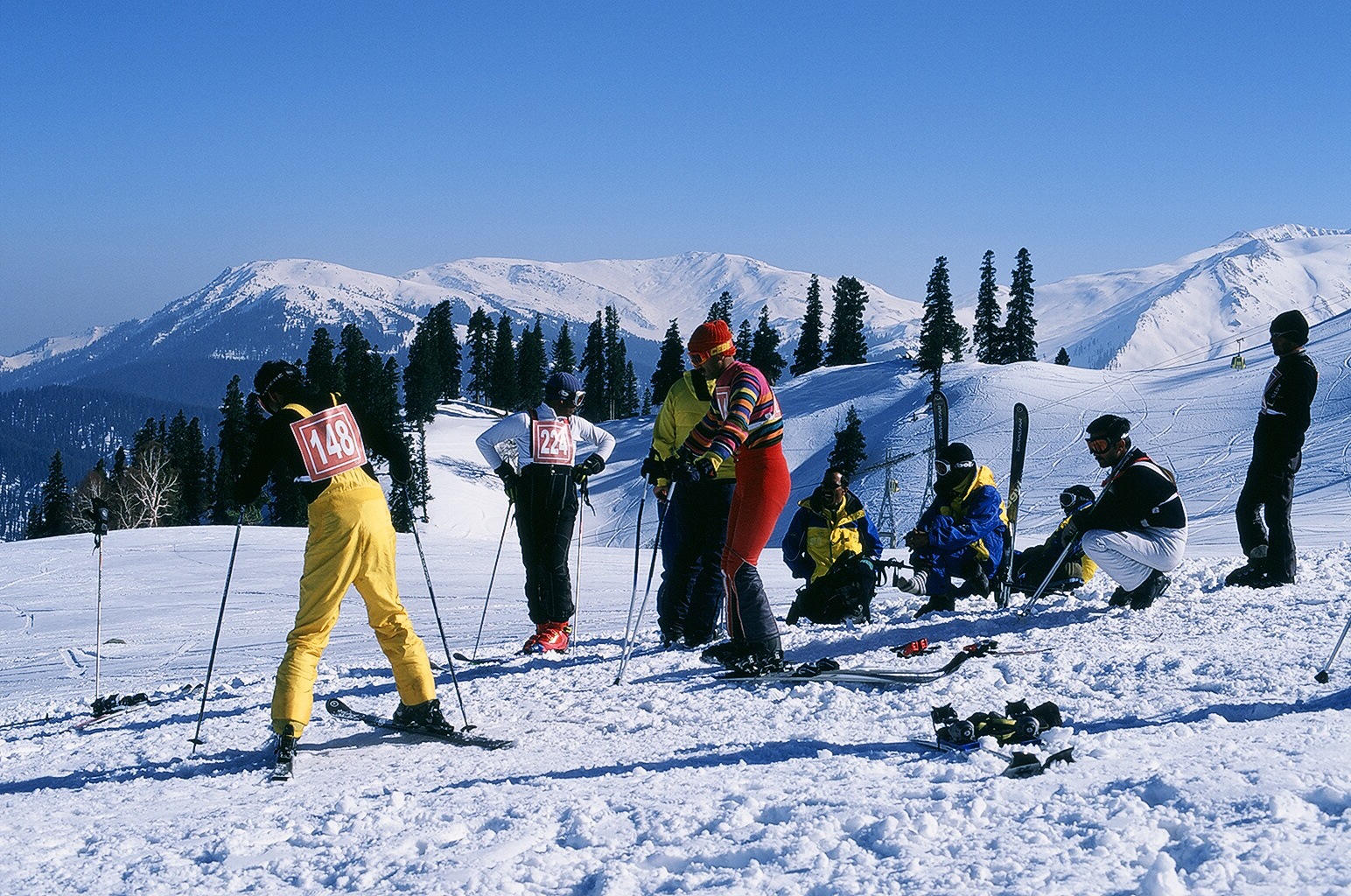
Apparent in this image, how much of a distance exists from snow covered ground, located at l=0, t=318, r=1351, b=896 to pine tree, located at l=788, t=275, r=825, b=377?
73591 millimetres

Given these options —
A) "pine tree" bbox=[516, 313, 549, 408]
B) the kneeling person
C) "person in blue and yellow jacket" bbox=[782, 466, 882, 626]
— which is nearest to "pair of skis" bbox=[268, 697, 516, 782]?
"person in blue and yellow jacket" bbox=[782, 466, 882, 626]

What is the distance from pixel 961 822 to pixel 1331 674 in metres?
3.07

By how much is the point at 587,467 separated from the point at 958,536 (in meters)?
3.36

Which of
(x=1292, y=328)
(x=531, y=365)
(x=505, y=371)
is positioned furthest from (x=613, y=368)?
(x=1292, y=328)

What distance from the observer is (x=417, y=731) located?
552 centimetres

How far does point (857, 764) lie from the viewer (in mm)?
4477

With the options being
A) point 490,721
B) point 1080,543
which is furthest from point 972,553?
point 490,721

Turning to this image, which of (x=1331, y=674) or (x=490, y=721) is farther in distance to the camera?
(x=490, y=721)

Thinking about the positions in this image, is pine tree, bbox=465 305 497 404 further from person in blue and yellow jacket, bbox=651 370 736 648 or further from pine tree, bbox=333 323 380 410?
person in blue and yellow jacket, bbox=651 370 736 648

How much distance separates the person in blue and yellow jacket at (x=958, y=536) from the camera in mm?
8781

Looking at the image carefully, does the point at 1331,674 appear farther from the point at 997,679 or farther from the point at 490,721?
the point at 490,721

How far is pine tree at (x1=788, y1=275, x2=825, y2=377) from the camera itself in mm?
82875

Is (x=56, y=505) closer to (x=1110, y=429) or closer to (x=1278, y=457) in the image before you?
(x=1110, y=429)

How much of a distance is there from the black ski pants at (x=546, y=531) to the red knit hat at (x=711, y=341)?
5.61 ft
